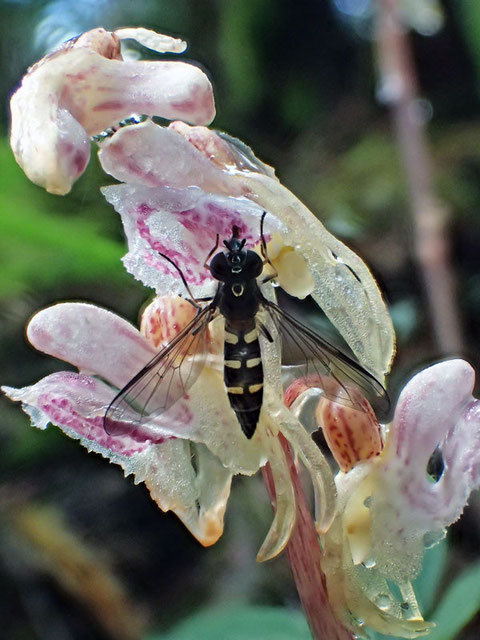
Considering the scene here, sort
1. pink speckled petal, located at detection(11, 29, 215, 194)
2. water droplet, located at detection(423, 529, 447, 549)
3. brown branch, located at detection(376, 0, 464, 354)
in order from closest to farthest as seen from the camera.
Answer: pink speckled petal, located at detection(11, 29, 215, 194)
water droplet, located at detection(423, 529, 447, 549)
brown branch, located at detection(376, 0, 464, 354)

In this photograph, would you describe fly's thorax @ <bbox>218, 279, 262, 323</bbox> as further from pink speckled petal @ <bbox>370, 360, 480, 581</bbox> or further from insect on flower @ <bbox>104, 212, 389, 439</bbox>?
pink speckled petal @ <bbox>370, 360, 480, 581</bbox>

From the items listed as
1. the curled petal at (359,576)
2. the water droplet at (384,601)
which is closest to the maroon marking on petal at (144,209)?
the curled petal at (359,576)

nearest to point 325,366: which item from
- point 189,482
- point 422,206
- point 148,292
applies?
point 189,482

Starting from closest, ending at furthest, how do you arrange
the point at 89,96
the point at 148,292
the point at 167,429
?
1. the point at 89,96
2. the point at 167,429
3. the point at 148,292

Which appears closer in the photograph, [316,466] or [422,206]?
[316,466]

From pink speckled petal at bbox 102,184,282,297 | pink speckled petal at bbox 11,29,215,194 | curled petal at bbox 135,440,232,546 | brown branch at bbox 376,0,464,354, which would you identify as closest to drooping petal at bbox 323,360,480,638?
curled petal at bbox 135,440,232,546

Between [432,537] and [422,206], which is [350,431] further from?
[422,206]

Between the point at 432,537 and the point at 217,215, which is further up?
the point at 217,215

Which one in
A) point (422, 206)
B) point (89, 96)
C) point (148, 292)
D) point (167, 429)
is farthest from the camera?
point (148, 292)
